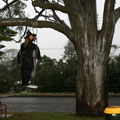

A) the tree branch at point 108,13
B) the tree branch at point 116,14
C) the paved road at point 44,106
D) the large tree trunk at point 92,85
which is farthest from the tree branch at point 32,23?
the paved road at point 44,106

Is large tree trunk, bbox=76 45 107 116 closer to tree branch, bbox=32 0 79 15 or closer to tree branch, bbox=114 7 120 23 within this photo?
tree branch, bbox=114 7 120 23

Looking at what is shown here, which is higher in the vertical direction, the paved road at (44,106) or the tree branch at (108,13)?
the tree branch at (108,13)

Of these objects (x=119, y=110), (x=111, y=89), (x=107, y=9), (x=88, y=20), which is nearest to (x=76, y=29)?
(x=88, y=20)

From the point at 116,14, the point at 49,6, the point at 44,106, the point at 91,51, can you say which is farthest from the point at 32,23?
the point at 44,106

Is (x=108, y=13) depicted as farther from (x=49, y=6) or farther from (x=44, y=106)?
(x=44, y=106)

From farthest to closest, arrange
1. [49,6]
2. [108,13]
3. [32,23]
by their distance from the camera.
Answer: [108,13]
[49,6]
[32,23]

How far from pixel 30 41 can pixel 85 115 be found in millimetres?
6323

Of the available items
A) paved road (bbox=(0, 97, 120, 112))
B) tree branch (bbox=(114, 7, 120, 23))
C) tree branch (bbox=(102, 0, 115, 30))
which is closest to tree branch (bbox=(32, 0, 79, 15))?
tree branch (bbox=(102, 0, 115, 30))

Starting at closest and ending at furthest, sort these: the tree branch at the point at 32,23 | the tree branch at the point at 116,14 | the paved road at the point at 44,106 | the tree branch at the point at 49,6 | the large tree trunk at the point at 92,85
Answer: the tree branch at the point at 32,23 → the tree branch at the point at 49,6 → the large tree trunk at the point at 92,85 → the tree branch at the point at 116,14 → the paved road at the point at 44,106

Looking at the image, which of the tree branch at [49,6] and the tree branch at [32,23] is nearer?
the tree branch at [32,23]

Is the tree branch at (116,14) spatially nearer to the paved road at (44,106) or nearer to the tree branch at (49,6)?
the tree branch at (49,6)

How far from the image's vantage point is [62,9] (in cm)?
918

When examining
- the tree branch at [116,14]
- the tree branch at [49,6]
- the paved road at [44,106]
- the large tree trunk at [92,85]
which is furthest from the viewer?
the paved road at [44,106]

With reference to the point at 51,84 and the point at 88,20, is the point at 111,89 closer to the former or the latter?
the point at 51,84
